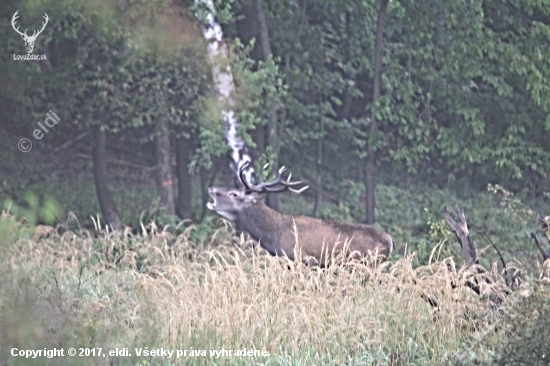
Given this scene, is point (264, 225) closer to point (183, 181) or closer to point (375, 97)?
point (183, 181)

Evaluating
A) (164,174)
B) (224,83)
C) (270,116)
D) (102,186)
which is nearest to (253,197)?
(224,83)

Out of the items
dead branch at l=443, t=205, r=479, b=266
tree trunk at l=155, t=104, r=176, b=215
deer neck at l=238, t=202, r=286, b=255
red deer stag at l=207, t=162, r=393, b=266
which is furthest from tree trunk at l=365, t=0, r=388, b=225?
dead branch at l=443, t=205, r=479, b=266

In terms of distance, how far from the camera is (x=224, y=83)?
1502 cm

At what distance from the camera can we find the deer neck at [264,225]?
1200cm

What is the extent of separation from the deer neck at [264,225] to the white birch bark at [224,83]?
2260 millimetres

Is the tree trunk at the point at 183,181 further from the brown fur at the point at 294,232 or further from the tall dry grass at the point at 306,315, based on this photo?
the tall dry grass at the point at 306,315

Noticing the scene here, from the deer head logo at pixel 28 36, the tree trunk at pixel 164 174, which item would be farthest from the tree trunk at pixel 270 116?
the deer head logo at pixel 28 36

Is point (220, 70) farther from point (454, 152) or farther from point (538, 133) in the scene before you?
point (538, 133)

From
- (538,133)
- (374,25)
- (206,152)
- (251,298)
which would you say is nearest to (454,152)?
(538,133)

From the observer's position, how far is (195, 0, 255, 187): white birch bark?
1482 cm

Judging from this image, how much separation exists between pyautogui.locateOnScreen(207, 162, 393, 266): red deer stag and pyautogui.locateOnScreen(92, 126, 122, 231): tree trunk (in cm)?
386

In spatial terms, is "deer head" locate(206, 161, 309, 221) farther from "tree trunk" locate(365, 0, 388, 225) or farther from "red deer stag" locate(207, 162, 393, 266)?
"tree trunk" locate(365, 0, 388, 225)

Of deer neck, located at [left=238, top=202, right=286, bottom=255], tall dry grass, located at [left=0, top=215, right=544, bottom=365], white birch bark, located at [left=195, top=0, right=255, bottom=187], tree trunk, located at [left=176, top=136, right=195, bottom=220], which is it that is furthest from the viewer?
tree trunk, located at [left=176, top=136, right=195, bottom=220]

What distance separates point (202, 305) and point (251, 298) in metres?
0.54
